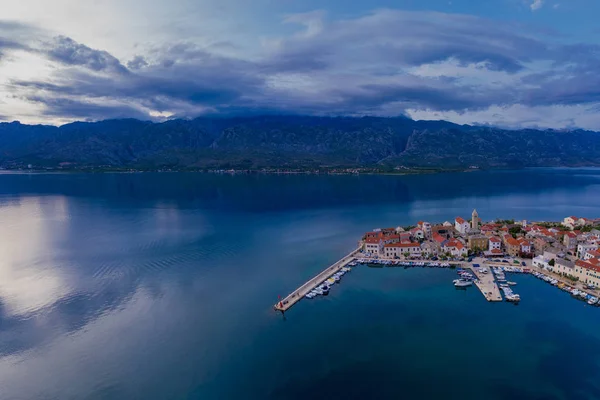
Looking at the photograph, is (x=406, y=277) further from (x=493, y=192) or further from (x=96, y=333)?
(x=493, y=192)

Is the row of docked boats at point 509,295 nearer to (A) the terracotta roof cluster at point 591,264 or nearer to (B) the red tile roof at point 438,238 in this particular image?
(A) the terracotta roof cluster at point 591,264

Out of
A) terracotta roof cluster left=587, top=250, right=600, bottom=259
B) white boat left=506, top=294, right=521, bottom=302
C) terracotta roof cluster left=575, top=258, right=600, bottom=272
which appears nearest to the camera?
white boat left=506, top=294, right=521, bottom=302

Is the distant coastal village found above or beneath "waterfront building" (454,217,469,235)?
beneath

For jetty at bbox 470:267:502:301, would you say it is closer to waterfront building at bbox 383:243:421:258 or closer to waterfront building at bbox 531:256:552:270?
waterfront building at bbox 531:256:552:270

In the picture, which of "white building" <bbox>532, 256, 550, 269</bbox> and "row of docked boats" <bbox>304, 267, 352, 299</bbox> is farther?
"white building" <bbox>532, 256, 550, 269</bbox>

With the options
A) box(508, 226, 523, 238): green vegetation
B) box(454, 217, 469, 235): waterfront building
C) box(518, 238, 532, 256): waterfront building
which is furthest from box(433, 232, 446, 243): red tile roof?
box(508, 226, 523, 238): green vegetation

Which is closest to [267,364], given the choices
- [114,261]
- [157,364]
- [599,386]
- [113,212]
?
[157,364]

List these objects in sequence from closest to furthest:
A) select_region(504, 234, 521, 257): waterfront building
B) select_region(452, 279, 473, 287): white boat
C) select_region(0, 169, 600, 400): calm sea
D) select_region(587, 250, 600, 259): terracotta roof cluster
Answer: select_region(0, 169, 600, 400): calm sea < select_region(452, 279, 473, 287): white boat < select_region(587, 250, 600, 259): terracotta roof cluster < select_region(504, 234, 521, 257): waterfront building

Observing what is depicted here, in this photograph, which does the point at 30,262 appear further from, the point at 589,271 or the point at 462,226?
the point at 589,271
